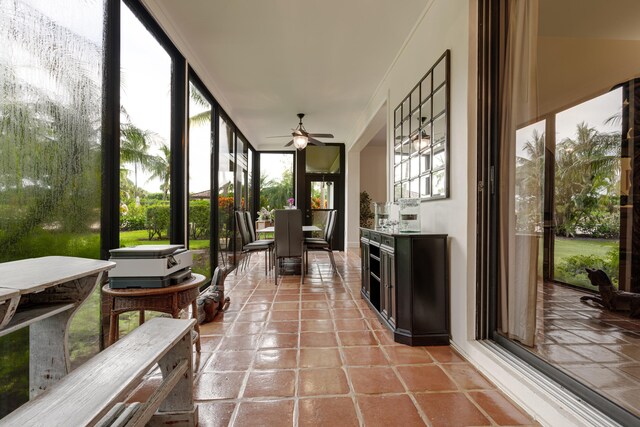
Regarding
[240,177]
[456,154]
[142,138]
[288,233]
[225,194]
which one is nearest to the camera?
Answer: [456,154]

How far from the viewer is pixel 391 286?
8.10 ft

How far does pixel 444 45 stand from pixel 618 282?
1.98 meters

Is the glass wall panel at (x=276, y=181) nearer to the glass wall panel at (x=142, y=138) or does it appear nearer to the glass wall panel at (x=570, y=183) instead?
the glass wall panel at (x=142, y=138)

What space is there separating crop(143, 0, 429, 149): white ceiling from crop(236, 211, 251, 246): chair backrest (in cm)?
182

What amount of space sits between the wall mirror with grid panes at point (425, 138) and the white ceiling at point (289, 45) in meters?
0.70

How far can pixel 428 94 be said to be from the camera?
276 centimetres

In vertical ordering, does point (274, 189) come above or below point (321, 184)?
below

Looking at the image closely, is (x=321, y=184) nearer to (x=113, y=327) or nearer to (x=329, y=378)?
(x=329, y=378)

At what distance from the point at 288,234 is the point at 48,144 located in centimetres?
304

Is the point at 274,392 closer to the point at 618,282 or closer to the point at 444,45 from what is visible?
the point at 618,282

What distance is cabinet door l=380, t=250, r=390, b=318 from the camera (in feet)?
8.47

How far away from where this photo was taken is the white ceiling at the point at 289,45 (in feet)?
9.09

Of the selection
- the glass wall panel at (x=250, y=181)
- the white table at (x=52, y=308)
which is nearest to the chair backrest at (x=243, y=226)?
the glass wall panel at (x=250, y=181)

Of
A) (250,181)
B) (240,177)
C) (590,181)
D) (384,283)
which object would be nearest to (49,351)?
(384,283)
